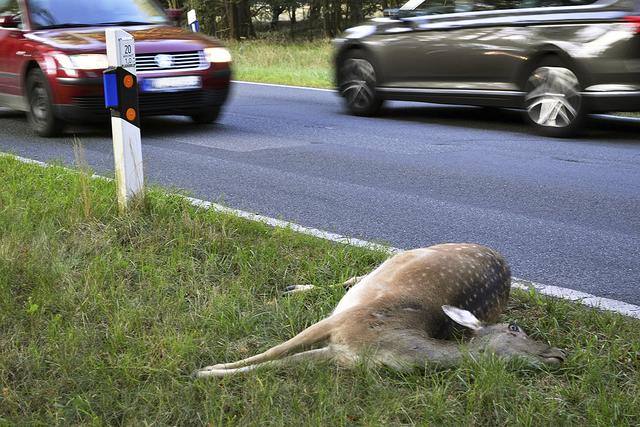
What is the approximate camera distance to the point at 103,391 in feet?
12.2

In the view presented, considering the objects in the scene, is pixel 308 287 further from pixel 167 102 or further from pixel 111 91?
pixel 167 102

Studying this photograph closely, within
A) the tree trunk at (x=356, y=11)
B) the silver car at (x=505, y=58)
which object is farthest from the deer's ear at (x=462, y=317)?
the tree trunk at (x=356, y=11)

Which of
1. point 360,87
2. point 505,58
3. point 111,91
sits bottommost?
point 360,87

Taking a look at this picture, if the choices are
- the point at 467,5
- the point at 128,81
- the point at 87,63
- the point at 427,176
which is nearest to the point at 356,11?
the point at 467,5

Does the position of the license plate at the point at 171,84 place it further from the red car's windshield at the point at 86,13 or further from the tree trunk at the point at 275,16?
the tree trunk at the point at 275,16

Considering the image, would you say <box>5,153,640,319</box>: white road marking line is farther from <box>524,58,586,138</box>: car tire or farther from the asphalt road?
<box>524,58,586,138</box>: car tire

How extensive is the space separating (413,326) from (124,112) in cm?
309

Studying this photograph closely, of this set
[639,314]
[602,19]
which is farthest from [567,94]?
[639,314]

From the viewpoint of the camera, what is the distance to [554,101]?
10.6 meters

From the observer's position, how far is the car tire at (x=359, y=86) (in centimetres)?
1284

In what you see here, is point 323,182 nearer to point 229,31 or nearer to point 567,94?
point 567,94

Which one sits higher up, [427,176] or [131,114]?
[131,114]

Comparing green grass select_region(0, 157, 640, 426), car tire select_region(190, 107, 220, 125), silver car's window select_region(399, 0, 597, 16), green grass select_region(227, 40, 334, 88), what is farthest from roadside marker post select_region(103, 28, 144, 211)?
green grass select_region(227, 40, 334, 88)

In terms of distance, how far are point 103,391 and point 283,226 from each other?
2.53 metres
